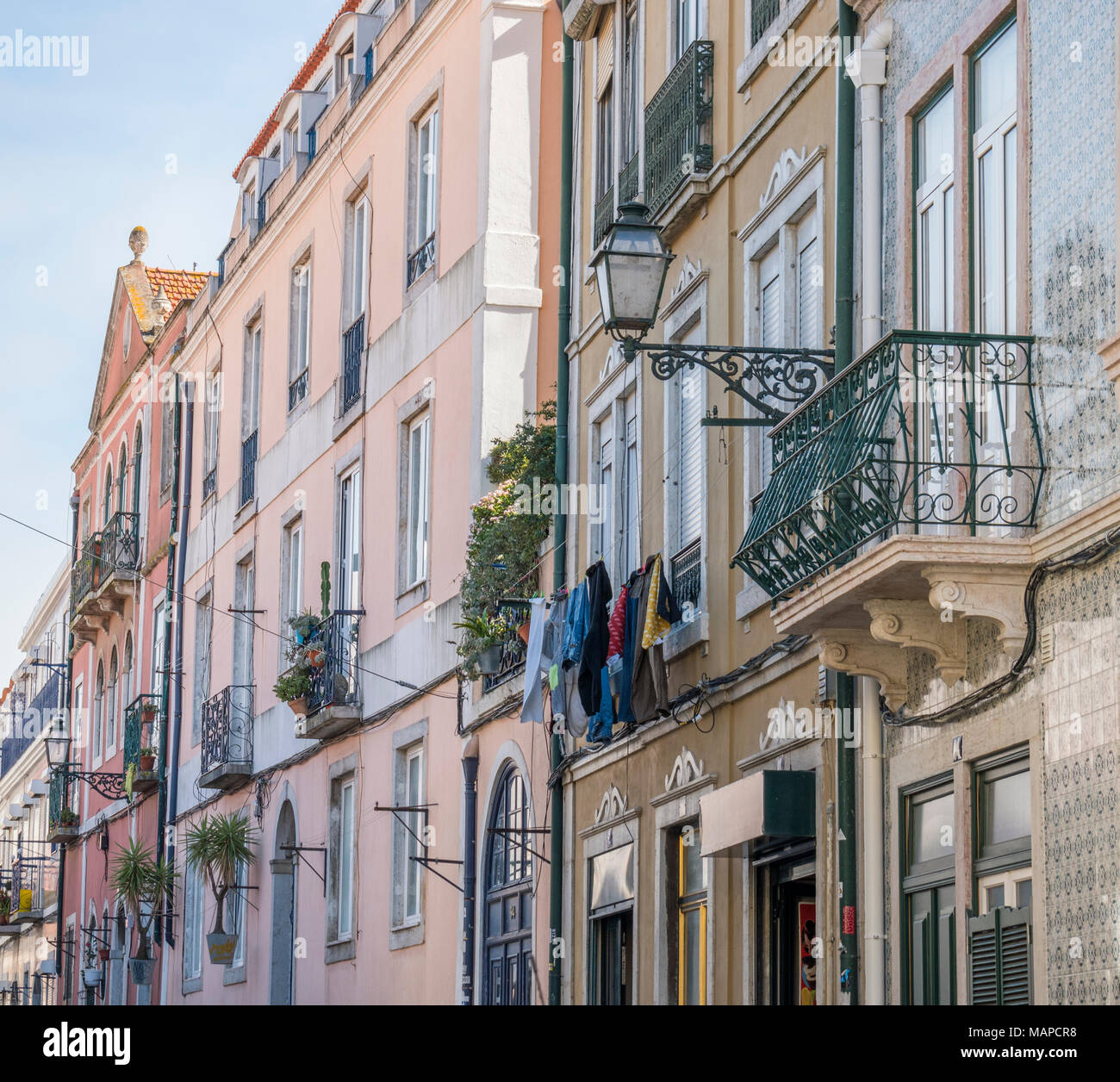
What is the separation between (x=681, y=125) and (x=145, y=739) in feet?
67.8

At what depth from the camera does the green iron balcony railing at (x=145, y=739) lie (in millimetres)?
32906

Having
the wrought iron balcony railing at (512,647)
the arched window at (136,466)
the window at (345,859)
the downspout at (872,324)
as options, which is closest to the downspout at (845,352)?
the downspout at (872,324)

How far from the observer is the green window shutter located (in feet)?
31.8

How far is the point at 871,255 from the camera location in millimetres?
11820

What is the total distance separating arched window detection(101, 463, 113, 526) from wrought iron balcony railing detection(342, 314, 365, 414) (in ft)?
54.9

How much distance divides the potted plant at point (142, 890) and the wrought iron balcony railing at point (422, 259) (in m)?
11.0

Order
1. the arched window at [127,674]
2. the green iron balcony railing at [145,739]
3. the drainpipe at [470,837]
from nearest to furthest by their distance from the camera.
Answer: the drainpipe at [470,837], the green iron balcony railing at [145,739], the arched window at [127,674]

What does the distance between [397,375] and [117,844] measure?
1666 centimetres

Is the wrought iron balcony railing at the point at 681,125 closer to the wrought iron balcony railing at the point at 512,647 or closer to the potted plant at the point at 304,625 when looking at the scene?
the wrought iron balcony railing at the point at 512,647

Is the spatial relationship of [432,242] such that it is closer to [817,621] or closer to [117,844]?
[817,621]

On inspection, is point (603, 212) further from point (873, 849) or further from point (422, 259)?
point (873, 849)

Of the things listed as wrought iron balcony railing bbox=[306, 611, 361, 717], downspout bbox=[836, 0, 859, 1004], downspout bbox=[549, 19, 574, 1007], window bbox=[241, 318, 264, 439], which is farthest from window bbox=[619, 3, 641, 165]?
window bbox=[241, 318, 264, 439]

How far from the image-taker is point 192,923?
3020cm

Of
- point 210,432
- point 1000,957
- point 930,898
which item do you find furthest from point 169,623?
point 1000,957
